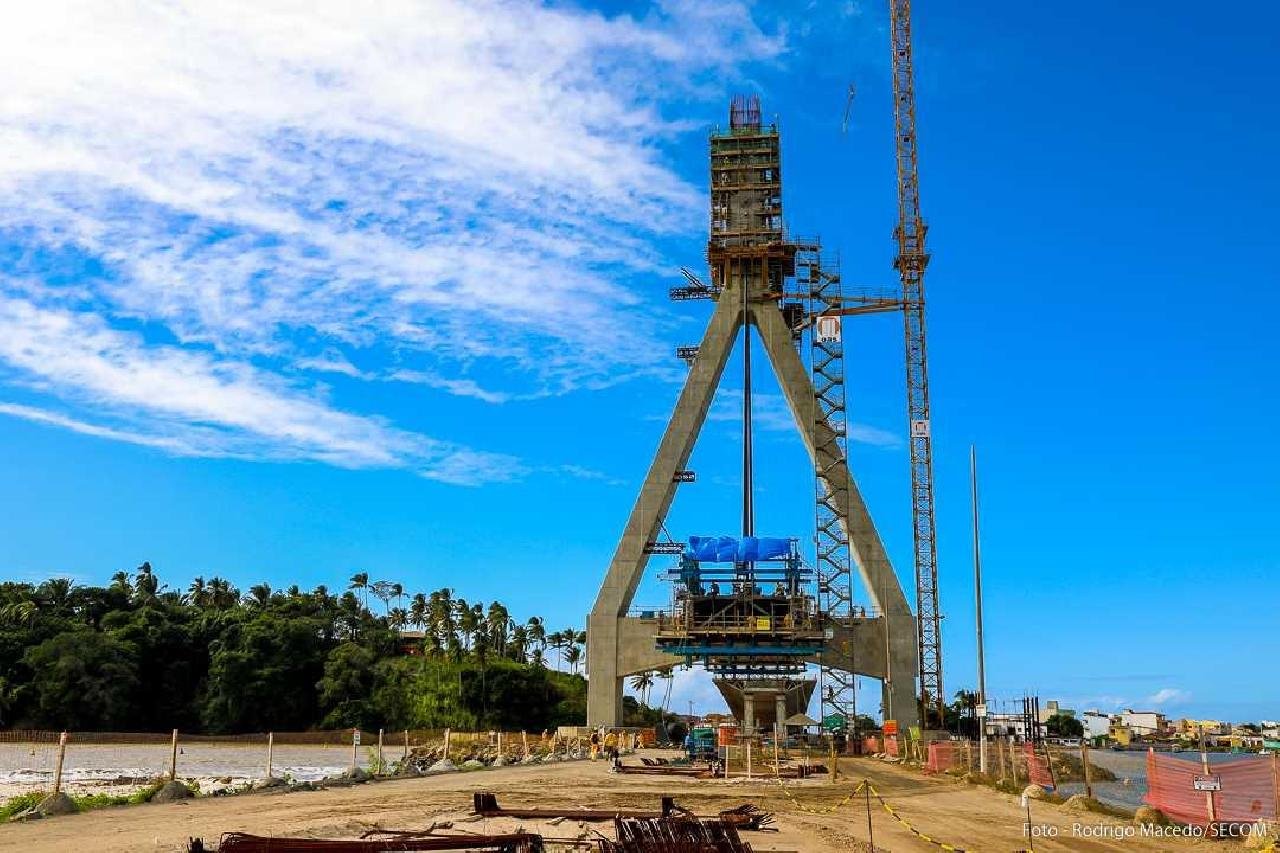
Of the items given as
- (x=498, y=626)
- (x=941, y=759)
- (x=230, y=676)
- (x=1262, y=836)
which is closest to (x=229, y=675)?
(x=230, y=676)

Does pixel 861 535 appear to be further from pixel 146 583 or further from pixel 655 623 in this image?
pixel 146 583

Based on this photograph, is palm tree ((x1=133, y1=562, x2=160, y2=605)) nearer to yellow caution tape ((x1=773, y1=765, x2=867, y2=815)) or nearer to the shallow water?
the shallow water

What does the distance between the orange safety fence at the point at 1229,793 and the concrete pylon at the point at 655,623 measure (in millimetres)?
33517

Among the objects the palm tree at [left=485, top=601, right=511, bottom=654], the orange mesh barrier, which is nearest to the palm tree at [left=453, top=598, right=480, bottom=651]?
the palm tree at [left=485, top=601, right=511, bottom=654]

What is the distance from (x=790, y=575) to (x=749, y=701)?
6572 millimetres

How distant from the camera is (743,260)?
198ft

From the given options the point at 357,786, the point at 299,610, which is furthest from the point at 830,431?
the point at 299,610

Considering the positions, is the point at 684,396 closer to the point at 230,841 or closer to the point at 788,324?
the point at 788,324

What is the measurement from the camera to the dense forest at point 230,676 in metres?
77.5

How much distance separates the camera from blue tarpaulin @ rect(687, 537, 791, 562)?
Answer: 178 ft

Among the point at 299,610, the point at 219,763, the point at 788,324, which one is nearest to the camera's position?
the point at 219,763

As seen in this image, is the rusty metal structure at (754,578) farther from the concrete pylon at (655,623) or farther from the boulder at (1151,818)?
the boulder at (1151,818)

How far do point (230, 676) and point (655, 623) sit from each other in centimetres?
4255

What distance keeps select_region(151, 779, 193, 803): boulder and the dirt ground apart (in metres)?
0.52
